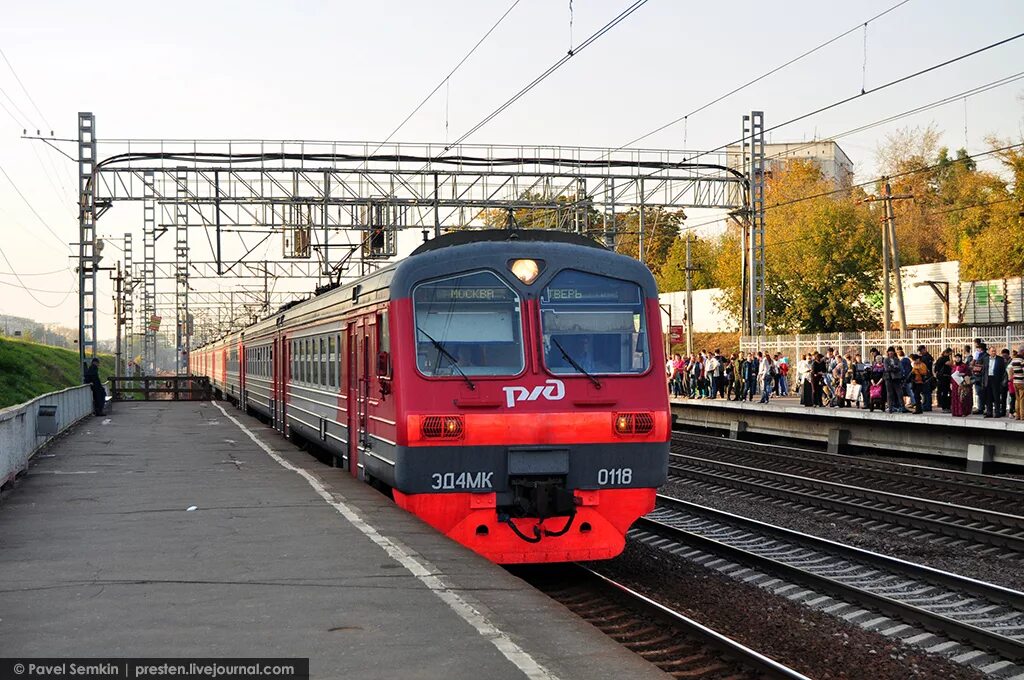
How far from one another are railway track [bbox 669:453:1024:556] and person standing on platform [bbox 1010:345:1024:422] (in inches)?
183

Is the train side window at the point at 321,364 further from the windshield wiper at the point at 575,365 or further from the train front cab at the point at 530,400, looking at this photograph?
the windshield wiper at the point at 575,365

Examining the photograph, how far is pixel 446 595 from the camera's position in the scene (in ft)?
26.6

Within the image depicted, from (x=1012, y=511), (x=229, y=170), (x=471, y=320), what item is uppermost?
(x=229, y=170)

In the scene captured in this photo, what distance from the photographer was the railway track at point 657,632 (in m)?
7.77

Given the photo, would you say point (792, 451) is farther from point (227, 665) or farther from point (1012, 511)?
point (227, 665)

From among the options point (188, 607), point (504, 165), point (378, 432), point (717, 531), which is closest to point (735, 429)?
point (504, 165)

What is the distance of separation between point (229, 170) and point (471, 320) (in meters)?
25.0

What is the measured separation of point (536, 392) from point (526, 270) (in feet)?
3.71

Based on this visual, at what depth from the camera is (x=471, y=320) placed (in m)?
11.0

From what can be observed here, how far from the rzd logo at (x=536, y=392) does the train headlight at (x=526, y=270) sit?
3.12ft

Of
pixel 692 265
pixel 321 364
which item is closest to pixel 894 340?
pixel 321 364

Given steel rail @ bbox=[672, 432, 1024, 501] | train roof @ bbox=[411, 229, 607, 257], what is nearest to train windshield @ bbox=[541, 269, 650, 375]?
train roof @ bbox=[411, 229, 607, 257]

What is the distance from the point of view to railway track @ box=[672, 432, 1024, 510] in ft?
57.2

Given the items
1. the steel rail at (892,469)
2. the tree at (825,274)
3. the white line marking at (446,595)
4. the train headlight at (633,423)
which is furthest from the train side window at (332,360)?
the tree at (825,274)
